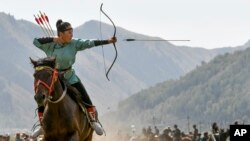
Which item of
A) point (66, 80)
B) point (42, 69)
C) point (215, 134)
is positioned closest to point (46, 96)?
point (42, 69)

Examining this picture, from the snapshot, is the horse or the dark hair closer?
the horse

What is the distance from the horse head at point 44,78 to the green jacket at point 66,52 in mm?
1376

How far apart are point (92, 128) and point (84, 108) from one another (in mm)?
570

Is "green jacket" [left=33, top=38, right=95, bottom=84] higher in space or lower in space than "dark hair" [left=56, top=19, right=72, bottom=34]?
lower

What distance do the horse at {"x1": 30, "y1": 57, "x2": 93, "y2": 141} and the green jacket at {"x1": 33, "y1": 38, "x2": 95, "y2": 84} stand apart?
0.60 metres

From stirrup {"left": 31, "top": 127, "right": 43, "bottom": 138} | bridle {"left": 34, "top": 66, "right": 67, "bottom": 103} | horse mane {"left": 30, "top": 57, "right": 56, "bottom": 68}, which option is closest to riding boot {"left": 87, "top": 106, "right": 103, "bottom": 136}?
stirrup {"left": 31, "top": 127, "right": 43, "bottom": 138}

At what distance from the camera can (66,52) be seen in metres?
20.0

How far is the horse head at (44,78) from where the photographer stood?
57.1 ft

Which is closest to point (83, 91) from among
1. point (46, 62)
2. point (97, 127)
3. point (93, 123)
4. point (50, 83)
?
point (93, 123)

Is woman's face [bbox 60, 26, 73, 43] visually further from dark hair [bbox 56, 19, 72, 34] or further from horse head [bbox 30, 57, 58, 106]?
horse head [bbox 30, 57, 58, 106]

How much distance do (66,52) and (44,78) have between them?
2216 mm

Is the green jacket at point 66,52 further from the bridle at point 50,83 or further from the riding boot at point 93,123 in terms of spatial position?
the bridle at point 50,83

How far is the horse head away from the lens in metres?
17.4

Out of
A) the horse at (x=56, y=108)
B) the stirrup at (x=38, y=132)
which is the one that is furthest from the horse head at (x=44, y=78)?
the stirrup at (x=38, y=132)
